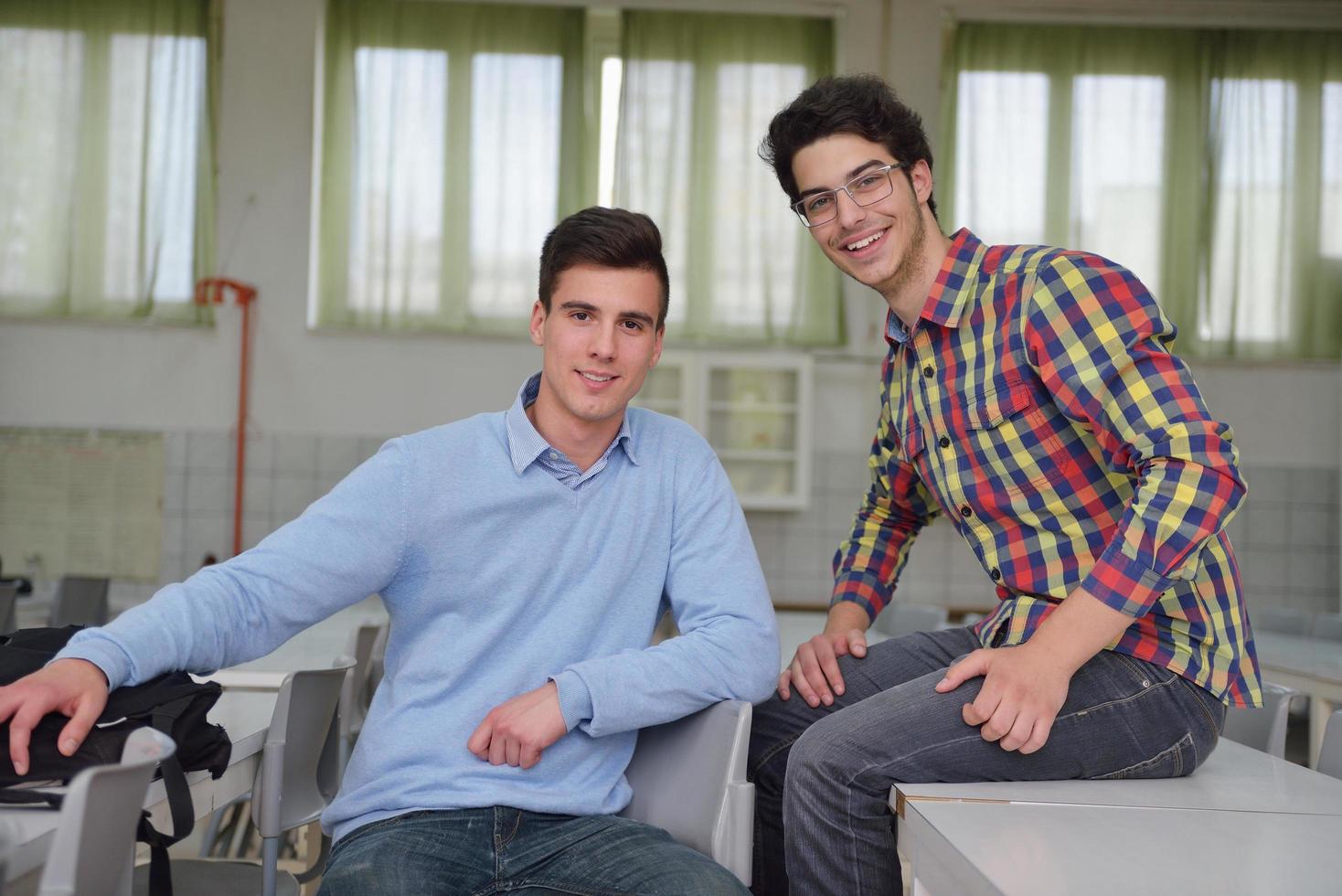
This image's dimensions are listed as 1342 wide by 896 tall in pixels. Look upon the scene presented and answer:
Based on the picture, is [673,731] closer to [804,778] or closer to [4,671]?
[804,778]

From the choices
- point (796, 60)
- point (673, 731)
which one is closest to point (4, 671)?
point (673, 731)

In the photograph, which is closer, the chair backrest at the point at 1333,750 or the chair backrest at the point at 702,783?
the chair backrest at the point at 702,783

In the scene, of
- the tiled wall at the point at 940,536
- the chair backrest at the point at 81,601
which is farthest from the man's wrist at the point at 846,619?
the tiled wall at the point at 940,536

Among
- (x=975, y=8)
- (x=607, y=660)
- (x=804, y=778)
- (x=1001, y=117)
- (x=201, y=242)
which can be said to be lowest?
(x=804, y=778)

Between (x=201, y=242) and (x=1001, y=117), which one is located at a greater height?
(x=1001, y=117)

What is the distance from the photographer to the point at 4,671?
118cm

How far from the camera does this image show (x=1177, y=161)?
230 inches

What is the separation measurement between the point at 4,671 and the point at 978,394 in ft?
3.91

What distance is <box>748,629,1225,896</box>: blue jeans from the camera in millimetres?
1301

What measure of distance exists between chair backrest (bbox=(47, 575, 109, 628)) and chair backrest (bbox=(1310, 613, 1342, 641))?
13.5ft

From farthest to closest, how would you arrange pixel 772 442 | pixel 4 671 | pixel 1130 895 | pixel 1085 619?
1. pixel 772 442
2. pixel 1085 619
3. pixel 4 671
4. pixel 1130 895

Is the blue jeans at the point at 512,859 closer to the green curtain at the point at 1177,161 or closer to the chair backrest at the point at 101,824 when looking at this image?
the chair backrest at the point at 101,824

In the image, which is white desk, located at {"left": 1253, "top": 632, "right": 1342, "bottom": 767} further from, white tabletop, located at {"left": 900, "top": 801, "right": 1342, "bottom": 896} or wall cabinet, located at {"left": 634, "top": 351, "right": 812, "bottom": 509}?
wall cabinet, located at {"left": 634, "top": 351, "right": 812, "bottom": 509}

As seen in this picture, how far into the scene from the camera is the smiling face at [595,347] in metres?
1.52
